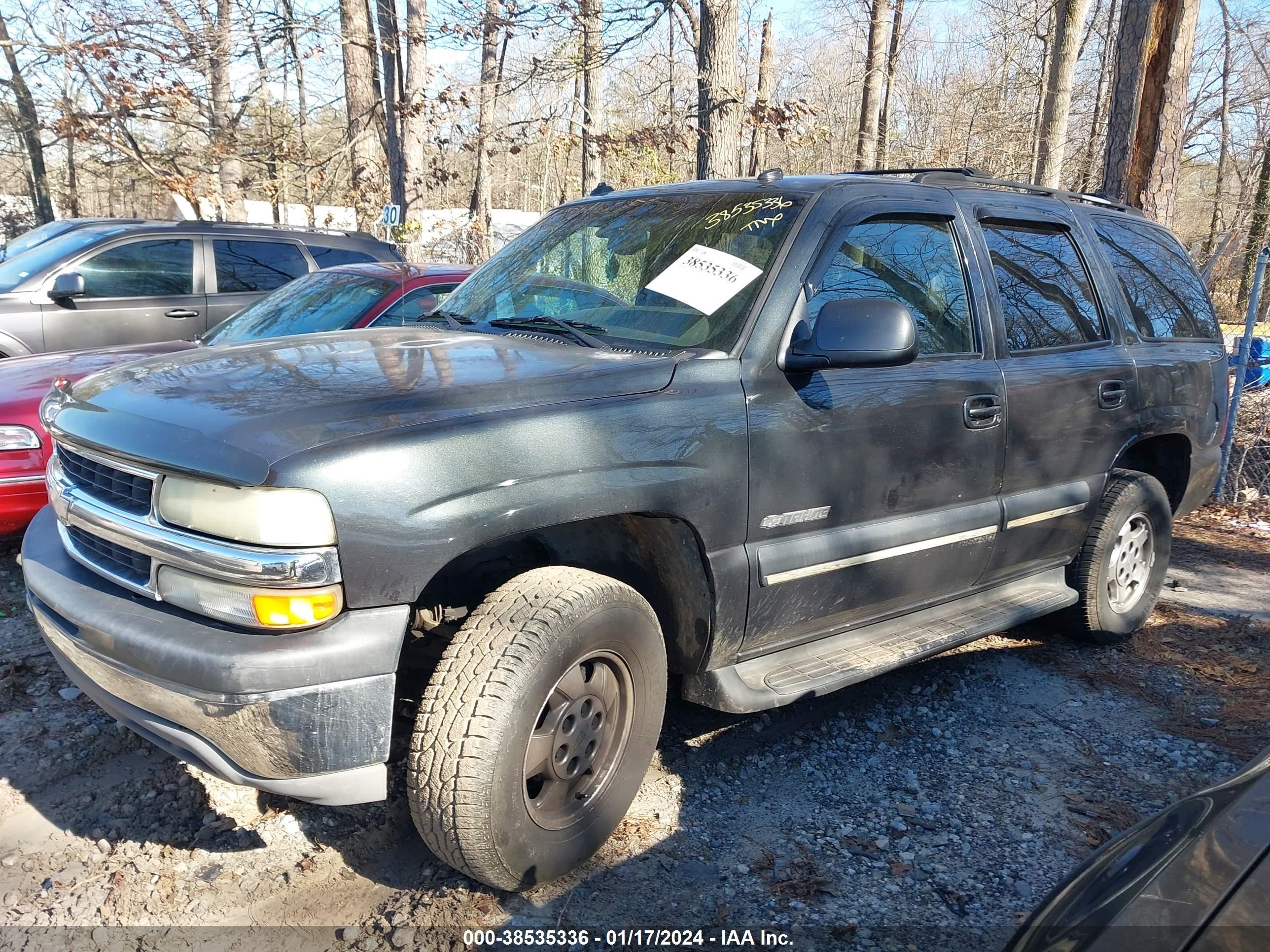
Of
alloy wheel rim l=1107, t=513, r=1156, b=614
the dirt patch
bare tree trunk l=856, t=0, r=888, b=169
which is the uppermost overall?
bare tree trunk l=856, t=0, r=888, b=169

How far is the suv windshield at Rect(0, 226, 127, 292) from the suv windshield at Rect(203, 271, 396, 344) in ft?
7.70

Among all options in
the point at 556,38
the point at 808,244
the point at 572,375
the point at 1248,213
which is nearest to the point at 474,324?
the point at 572,375

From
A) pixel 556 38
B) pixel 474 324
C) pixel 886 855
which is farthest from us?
pixel 556 38

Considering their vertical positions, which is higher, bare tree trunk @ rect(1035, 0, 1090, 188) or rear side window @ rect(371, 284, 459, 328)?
bare tree trunk @ rect(1035, 0, 1090, 188)

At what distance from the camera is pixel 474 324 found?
138 inches

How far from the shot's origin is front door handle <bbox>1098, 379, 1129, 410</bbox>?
409 centimetres

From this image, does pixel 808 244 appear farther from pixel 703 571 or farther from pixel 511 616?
pixel 511 616

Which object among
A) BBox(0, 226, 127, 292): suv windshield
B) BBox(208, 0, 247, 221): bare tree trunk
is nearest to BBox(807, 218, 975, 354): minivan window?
BBox(0, 226, 127, 292): suv windshield

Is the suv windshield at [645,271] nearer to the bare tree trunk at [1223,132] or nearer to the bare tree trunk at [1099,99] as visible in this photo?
the bare tree trunk at [1099,99]

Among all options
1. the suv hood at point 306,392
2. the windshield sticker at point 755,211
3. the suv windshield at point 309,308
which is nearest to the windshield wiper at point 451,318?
the suv hood at point 306,392

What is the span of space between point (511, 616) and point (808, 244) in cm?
162

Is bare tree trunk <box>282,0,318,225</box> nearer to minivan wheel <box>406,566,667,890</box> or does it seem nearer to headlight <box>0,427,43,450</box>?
headlight <box>0,427,43,450</box>

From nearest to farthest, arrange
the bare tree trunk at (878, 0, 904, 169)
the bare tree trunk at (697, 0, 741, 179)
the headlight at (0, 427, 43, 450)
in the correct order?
the headlight at (0, 427, 43, 450) < the bare tree trunk at (697, 0, 741, 179) < the bare tree trunk at (878, 0, 904, 169)

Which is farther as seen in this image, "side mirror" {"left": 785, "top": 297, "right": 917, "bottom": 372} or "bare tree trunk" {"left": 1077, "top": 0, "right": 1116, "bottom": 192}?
"bare tree trunk" {"left": 1077, "top": 0, "right": 1116, "bottom": 192}
